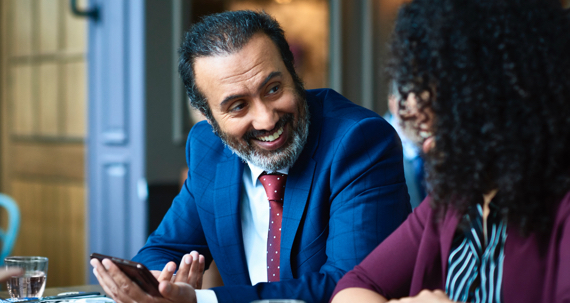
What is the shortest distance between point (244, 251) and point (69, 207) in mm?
3021

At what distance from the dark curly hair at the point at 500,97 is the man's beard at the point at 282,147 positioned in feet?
2.03

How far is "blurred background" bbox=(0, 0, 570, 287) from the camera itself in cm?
338

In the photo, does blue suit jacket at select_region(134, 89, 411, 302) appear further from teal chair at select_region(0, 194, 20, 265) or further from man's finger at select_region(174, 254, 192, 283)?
teal chair at select_region(0, 194, 20, 265)

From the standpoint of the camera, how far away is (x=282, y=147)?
1571 millimetres

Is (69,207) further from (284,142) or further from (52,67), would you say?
(284,142)

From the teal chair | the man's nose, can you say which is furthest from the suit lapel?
the teal chair

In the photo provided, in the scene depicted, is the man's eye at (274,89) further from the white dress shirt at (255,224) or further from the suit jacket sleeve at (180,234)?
the suit jacket sleeve at (180,234)

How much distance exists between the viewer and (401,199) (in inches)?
57.6

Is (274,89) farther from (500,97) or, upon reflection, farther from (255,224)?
(500,97)

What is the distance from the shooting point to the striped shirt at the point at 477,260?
3.36 ft

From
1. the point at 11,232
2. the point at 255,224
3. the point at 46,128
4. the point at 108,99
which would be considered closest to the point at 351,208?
the point at 255,224

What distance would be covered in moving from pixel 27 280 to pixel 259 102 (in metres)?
0.72

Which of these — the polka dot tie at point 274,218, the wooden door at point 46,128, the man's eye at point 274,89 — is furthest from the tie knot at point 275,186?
the wooden door at point 46,128

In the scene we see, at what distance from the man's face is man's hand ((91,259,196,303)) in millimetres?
489
